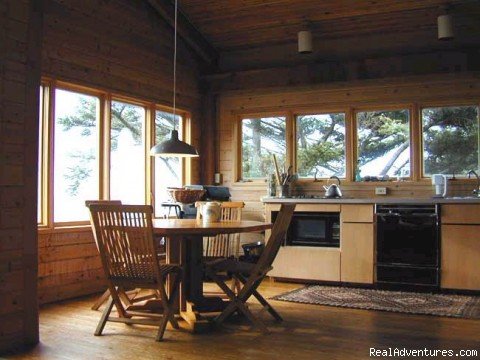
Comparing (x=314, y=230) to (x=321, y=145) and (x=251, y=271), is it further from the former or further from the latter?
(x=251, y=271)

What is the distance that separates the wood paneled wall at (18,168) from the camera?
10.7 ft

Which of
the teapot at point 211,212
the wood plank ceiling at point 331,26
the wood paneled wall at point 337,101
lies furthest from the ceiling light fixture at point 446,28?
the teapot at point 211,212

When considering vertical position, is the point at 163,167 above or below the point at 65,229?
above

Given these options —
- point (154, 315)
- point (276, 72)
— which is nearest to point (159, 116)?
point (276, 72)

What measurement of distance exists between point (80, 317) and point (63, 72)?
220cm

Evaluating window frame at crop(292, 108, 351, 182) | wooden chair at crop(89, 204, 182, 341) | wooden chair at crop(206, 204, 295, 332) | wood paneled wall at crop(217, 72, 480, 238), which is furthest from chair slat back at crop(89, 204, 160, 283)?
window frame at crop(292, 108, 351, 182)

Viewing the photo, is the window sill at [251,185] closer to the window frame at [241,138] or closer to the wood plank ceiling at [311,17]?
the window frame at [241,138]

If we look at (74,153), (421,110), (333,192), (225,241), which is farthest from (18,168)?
(421,110)

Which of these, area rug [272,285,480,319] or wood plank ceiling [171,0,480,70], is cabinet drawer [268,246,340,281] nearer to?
area rug [272,285,480,319]

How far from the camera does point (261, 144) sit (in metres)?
6.89

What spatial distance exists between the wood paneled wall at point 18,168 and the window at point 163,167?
284 centimetres

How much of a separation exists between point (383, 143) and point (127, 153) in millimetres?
2876

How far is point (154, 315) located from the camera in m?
3.93

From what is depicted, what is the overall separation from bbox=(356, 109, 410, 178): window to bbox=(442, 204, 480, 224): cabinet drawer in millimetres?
915
